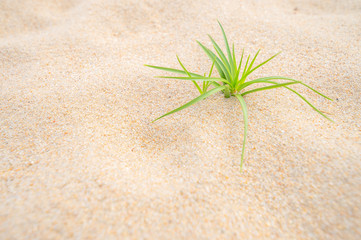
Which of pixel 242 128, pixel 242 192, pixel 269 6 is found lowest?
pixel 242 192

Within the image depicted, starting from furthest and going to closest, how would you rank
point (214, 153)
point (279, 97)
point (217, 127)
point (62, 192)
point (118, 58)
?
point (118, 58), point (279, 97), point (217, 127), point (214, 153), point (62, 192)

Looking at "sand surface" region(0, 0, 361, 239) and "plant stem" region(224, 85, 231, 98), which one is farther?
"plant stem" region(224, 85, 231, 98)

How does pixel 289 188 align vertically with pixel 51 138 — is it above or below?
above

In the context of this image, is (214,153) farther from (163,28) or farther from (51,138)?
(163,28)

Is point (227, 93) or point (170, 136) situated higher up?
point (227, 93)

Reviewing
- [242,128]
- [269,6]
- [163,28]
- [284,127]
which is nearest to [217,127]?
[242,128]

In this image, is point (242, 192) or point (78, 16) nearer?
point (242, 192)

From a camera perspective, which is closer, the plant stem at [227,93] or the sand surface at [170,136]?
the sand surface at [170,136]

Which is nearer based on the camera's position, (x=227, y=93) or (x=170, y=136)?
(x=170, y=136)
